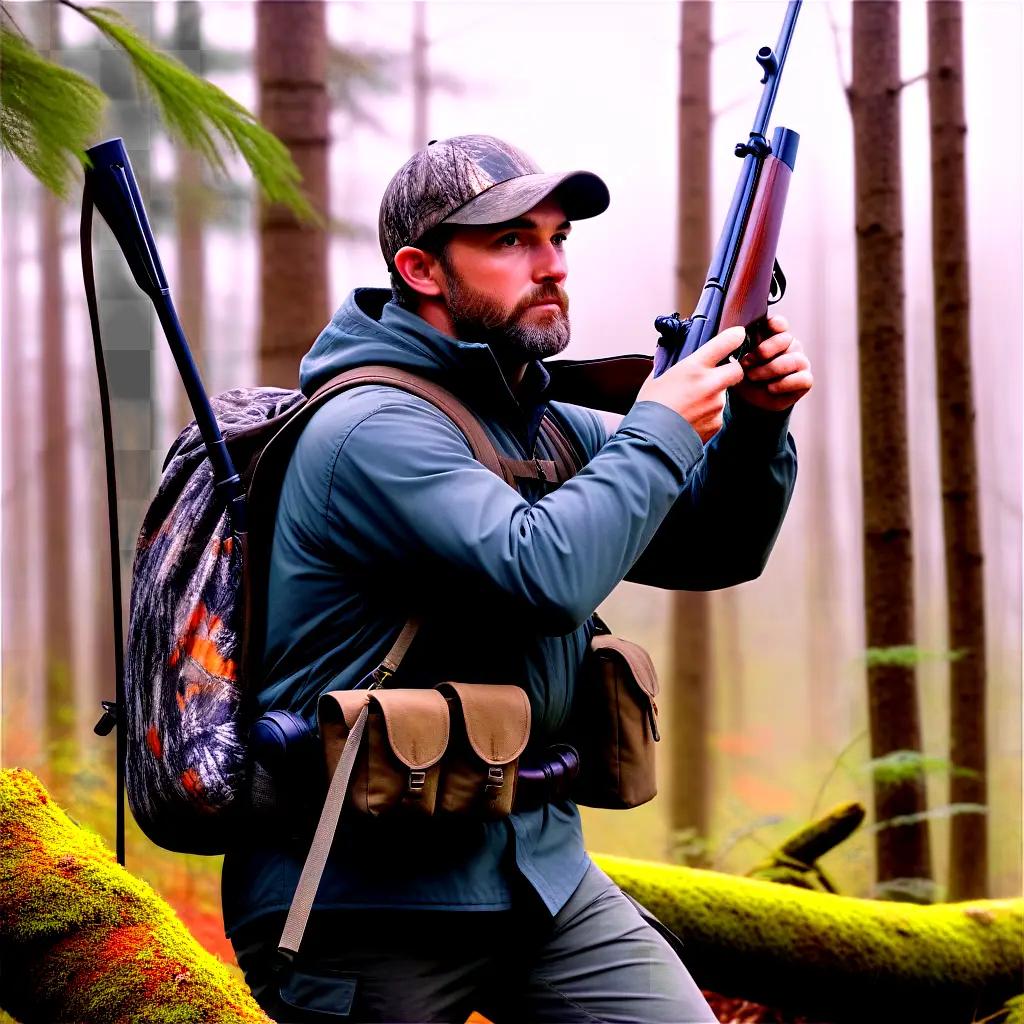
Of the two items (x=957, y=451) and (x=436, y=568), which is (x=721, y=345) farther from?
(x=957, y=451)

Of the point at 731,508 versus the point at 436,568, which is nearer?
the point at 436,568

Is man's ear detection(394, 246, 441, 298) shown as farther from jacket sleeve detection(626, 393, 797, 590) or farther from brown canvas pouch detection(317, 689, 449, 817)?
brown canvas pouch detection(317, 689, 449, 817)

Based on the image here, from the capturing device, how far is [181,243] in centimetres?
1415

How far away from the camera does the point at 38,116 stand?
3162mm

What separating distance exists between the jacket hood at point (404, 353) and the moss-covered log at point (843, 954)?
2.75 metres

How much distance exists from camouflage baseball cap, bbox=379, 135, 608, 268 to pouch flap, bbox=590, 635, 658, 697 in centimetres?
98

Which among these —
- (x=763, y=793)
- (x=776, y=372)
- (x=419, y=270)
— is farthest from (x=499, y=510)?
(x=763, y=793)

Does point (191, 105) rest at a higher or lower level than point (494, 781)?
higher

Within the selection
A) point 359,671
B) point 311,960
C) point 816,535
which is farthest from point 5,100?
point 816,535

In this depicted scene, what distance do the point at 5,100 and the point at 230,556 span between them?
5.07 ft

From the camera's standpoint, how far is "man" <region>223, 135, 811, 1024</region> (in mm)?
2287

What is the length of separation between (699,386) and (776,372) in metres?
0.36

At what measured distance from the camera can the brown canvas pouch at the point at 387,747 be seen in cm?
226

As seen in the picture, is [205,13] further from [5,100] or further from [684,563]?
[684,563]
